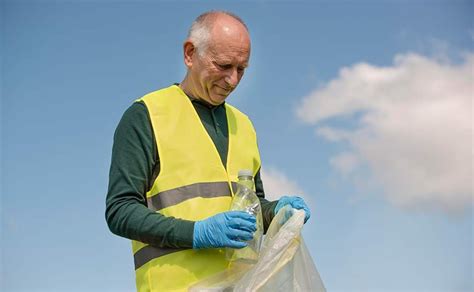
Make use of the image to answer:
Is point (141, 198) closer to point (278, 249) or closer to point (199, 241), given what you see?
point (199, 241)

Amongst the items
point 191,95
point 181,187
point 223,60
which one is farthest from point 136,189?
point 223,60

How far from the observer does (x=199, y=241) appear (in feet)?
9.50

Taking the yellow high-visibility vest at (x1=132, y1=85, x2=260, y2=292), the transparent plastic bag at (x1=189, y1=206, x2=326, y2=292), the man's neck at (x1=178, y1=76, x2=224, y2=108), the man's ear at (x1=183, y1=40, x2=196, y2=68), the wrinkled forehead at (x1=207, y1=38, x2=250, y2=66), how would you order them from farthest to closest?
the man's neck at (x1=178, y1=76, x2=224, y2=108) → the man's ear at (x1=183, y1=40, x2=196, y2=68) → the wrinkled forehead at (x1=207, y1=38, x2=250, y2=66) → the yellow high-visibility vest at (x1=132, y1=85, x2=260, y2=292) → the transparent plastic bag at (x1=189, y1=206, x2=326, y2=292)

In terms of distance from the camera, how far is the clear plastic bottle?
10.2ft

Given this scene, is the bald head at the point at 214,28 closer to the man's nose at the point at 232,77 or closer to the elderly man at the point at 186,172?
the elderly man at the point at 186,172

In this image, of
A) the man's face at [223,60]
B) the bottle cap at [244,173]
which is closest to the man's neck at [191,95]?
the man's face at [223,60]

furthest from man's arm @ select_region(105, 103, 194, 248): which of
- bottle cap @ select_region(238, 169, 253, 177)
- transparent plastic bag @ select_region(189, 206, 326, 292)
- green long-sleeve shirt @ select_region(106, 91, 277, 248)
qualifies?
bottle cap @ select_region(238, 169, 253, 177)

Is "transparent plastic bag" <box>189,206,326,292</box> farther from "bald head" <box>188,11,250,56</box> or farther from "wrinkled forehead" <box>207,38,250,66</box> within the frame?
Answer: "bald head" <box>188,11,250,56</box>

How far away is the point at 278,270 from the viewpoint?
287 centimetres

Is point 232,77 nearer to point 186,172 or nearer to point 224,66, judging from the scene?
point 224,66

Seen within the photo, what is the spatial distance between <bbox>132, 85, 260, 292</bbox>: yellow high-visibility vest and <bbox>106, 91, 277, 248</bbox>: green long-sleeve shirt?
47mm

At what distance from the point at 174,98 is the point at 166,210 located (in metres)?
0.62

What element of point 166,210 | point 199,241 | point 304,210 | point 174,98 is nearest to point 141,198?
point 166,210

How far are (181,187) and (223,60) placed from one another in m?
0.66
